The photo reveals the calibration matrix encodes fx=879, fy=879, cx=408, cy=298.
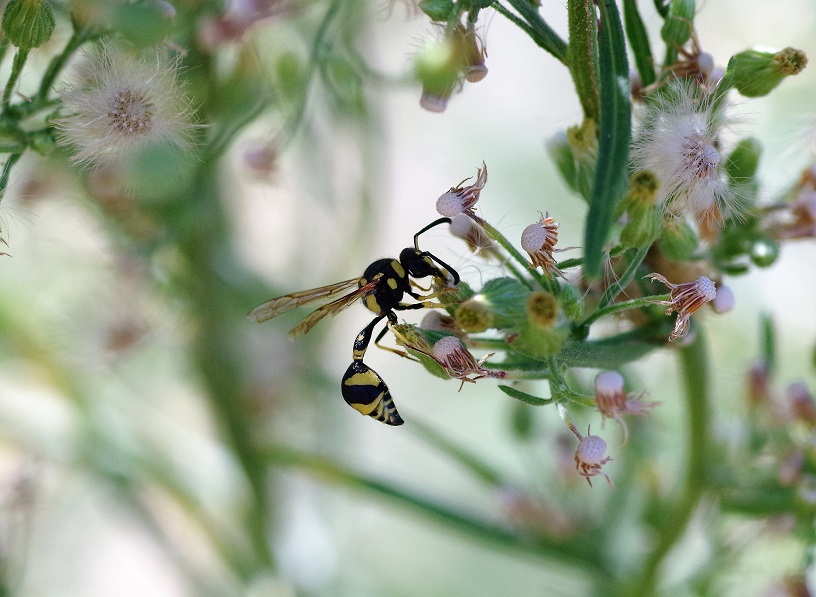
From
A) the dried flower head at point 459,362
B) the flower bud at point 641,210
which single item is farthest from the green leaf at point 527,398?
the flower bud at point 641,210

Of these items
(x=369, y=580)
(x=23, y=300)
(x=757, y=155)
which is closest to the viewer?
(x=757, y=155)

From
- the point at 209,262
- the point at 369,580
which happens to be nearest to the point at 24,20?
the point at 209,262

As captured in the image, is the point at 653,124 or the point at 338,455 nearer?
the point at 653,124

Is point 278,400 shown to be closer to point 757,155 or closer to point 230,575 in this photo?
point 230,575

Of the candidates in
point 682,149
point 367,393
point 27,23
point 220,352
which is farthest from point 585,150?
point 220,352

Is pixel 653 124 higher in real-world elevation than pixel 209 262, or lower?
lower

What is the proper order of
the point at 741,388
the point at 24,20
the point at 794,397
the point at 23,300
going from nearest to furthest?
the point at 24,20 → the point at 794,397 → the point at 741,388 → the point at 23,300

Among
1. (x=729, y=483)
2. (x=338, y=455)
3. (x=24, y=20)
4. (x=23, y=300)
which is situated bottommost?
(x=729, y=483)

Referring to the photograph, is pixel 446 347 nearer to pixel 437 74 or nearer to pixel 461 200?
pixel 461 200
